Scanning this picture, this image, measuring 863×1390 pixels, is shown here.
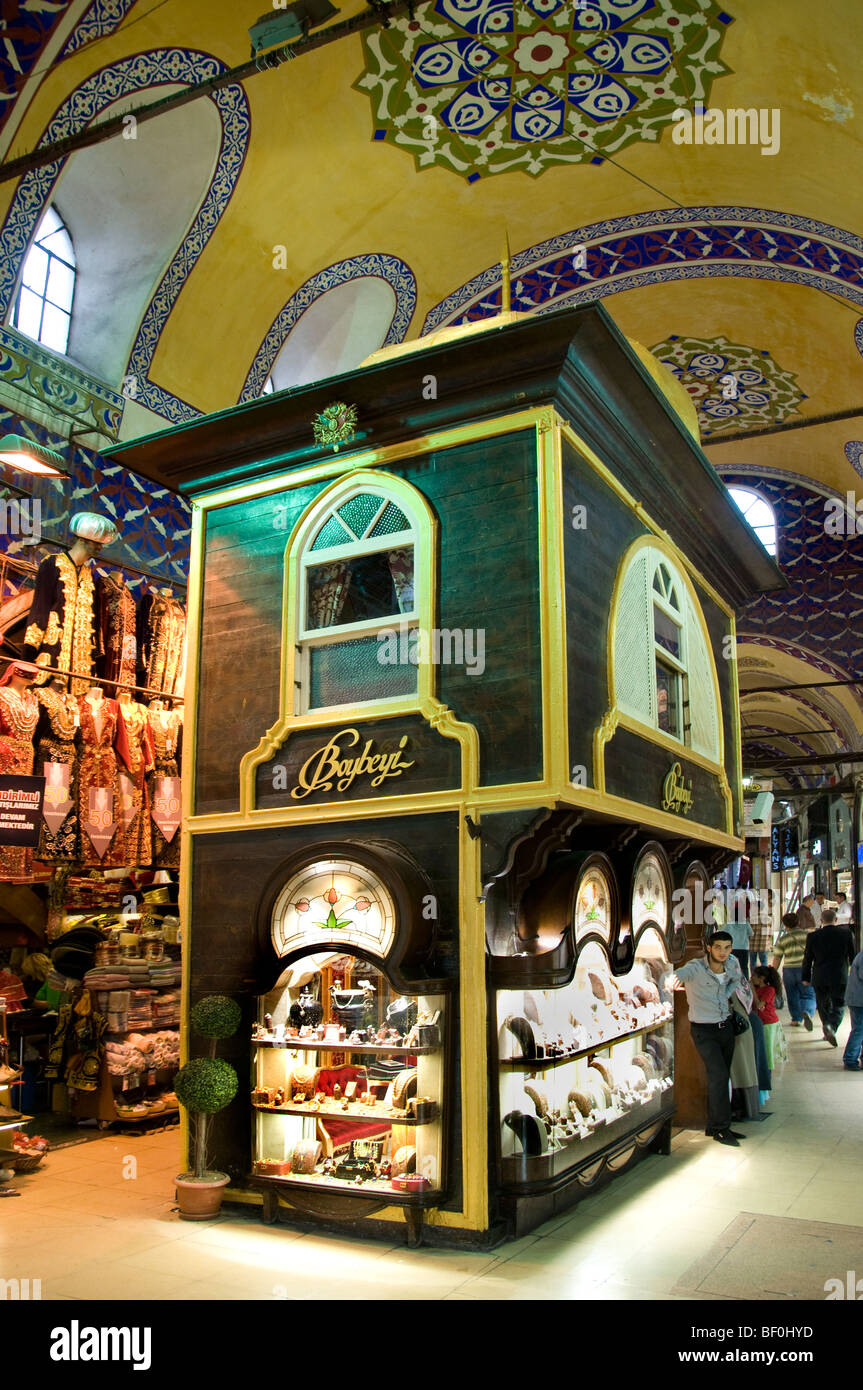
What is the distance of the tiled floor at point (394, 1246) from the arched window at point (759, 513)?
43.2 feet

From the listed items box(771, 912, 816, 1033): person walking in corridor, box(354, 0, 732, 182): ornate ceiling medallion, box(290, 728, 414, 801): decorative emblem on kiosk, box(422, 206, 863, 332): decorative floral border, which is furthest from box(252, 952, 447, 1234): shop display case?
box(771, 912, 816, 1033): person walking in corridor

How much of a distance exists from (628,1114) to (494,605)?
4263mm

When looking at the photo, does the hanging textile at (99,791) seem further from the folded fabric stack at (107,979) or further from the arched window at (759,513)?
the arched window at (759,513)

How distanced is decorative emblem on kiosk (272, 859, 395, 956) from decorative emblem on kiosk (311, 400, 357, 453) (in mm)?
3093

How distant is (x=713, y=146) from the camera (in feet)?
37.9

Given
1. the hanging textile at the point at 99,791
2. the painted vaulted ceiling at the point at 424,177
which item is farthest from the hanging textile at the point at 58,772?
the painted vaulted ceiling at the point at 424,177

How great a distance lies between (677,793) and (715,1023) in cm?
211

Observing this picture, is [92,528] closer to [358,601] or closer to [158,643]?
[158,643]

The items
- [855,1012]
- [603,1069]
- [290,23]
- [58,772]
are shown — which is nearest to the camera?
[290,23]

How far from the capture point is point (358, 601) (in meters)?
7.87

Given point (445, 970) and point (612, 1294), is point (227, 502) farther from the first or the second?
point (612, 1294)

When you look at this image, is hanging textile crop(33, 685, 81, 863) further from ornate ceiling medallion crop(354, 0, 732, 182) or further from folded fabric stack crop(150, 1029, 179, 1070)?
ornate ceiling medallion crop(354, 0, 732, 182)

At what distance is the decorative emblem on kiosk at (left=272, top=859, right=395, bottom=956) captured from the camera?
22.2 feet

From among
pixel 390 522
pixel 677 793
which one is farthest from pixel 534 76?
pixel 677 793
